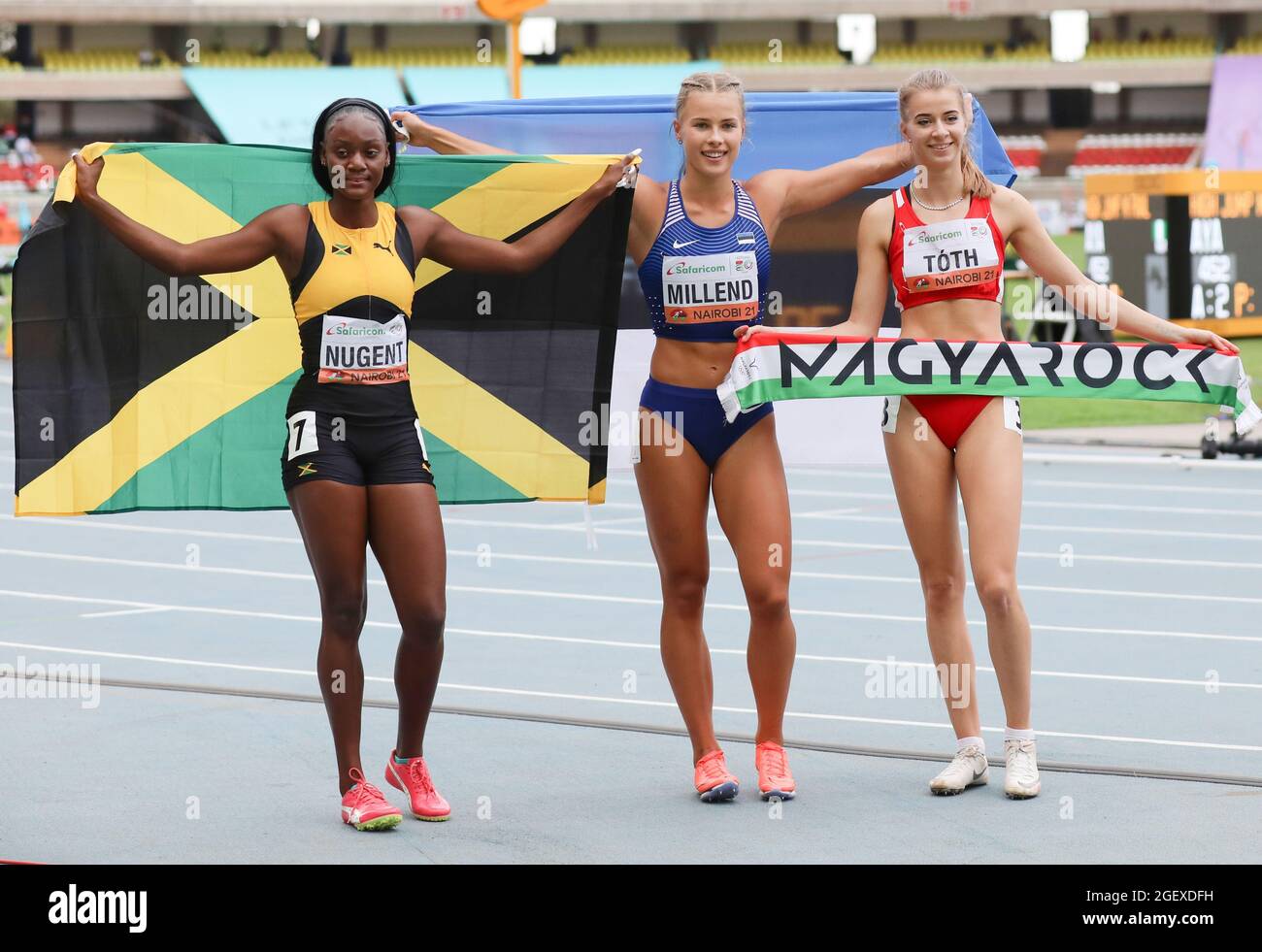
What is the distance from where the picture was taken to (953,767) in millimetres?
6031

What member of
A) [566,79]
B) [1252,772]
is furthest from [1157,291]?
[566,79]

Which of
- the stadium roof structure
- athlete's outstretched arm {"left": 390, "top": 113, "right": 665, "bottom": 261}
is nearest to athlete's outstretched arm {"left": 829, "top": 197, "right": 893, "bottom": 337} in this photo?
athlete's outstretched arm {"left": 390, "top": 113, "right": 665, "bottom": 261}

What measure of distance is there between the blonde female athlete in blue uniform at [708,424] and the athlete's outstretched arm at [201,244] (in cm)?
83

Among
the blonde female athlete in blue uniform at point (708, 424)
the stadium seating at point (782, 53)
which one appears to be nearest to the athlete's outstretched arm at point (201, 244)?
the blonde female athlete in blue uniform at point (708, 424)

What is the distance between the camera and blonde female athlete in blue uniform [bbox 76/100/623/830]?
218 inches

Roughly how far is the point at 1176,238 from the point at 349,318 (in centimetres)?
2324

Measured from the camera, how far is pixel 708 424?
5.96m

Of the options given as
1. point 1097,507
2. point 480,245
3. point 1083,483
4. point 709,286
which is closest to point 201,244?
point 480,245

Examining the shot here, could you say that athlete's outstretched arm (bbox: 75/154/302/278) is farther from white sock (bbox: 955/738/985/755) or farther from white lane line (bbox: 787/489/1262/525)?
white lane line (bbox: 787/489/1262/525)

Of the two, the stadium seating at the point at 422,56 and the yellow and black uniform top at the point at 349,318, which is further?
the stadium seating at the point at 422,56

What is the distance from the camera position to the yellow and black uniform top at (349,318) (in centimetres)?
554

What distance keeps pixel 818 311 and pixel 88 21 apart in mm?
52134

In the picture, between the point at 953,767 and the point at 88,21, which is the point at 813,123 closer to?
the point at 953,767

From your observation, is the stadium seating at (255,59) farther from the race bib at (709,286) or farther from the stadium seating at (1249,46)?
the race bib at (709,286)
